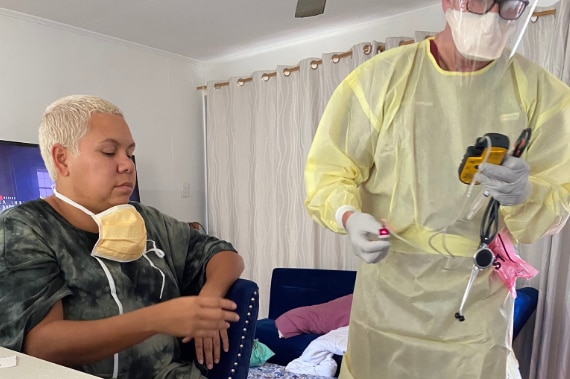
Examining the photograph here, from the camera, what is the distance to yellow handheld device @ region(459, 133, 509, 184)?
0.75 metres

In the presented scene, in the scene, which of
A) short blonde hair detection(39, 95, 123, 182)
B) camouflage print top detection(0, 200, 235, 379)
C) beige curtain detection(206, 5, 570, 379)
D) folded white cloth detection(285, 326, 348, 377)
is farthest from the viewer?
beige curtain detection(206, 5, 570, 379)

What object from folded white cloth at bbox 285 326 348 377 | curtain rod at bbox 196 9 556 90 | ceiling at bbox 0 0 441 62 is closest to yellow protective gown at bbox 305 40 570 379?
folded white cloth at bbox 285 326 348 377

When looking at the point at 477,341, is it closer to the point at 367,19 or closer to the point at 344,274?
the point at 344,274

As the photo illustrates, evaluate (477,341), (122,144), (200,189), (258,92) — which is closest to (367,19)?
(258,92)

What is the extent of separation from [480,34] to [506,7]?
5 centimetres

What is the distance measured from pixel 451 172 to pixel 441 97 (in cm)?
14

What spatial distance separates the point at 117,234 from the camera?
1.15 meters

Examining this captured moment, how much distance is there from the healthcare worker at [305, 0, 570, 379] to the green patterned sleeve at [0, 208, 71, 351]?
567 mm

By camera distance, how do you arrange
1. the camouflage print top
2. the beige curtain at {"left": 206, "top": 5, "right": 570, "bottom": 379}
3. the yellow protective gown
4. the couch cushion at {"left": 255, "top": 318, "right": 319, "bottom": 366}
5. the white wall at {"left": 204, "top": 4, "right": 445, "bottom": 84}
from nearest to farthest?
1. the yellow protective gown
2. the camouflage print top
3. the couch cushion at {"left": 255, "top": 318, "right": 319, "bottom": 366}
4. the white wall at {"left": 204, "top": 4, "right": 445, "bottom": 84}
5. the beige curtain at {"left": 206, "top": 5, "right": 570, "bottom": 379}

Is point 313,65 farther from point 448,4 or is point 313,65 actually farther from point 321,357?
point 448,4

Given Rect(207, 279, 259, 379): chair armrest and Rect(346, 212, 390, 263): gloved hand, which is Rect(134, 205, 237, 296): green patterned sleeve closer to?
Rect(207, 279, 259, 379): chair armrest

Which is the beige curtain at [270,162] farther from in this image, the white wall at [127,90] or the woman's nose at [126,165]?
the woman's nose at [126,165]

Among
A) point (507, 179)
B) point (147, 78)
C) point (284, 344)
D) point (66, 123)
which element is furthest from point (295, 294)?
point (507, 179)

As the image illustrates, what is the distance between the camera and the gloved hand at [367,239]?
2.60 ft
